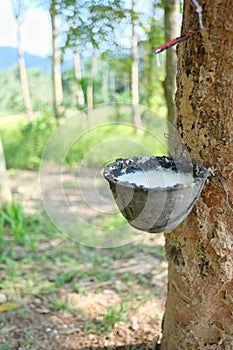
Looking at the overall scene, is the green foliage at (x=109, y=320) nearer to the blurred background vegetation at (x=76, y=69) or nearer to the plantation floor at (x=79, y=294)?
the plantation floor at (x=79, y=294)

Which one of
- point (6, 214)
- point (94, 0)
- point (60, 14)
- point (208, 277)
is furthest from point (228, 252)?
point (6, 214)

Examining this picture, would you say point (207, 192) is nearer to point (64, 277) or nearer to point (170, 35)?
point (170, 35)

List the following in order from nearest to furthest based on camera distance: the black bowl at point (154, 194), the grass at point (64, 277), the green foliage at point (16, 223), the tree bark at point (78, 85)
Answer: the black bowl at point (154, 194) < the grass at point (64, 277) < the green foliage at point (16, 223) < the tree bark at point (78, 85)

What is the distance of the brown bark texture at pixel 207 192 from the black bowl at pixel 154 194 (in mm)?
100

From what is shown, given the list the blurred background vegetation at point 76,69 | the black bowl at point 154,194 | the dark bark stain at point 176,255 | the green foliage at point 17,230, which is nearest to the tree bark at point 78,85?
the blurred background vegetation at point 76,69

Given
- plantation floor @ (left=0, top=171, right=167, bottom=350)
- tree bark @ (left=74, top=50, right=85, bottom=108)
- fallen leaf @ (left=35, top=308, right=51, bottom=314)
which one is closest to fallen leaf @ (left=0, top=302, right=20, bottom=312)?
plantation floor @ (left=0, top=171, right=167, bottom=350)

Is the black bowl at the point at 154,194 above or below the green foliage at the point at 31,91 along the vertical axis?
above

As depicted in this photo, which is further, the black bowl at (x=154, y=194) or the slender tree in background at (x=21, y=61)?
the slender tree in background at (x=21, y=61)

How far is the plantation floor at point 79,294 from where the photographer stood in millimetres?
1686

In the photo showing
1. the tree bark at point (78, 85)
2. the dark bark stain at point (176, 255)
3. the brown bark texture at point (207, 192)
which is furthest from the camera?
Result: the tree bark at point (78, 85)

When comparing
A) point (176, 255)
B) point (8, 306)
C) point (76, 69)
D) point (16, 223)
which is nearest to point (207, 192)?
point (176, 255)

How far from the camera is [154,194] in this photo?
0.79m

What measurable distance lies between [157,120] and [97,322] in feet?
3.55

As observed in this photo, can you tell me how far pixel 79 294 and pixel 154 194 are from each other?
4.57 ft
